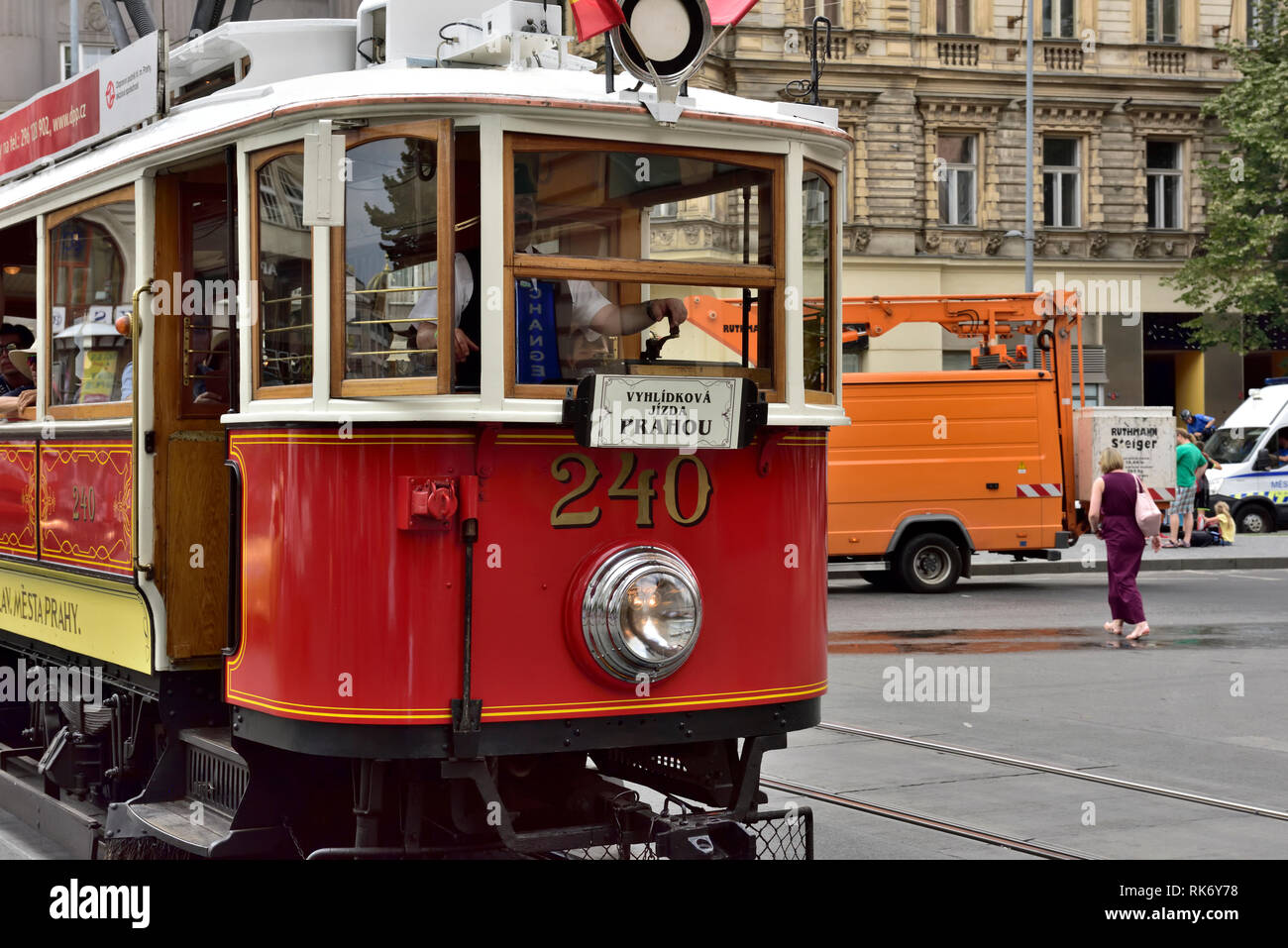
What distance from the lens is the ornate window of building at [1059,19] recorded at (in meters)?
35.9

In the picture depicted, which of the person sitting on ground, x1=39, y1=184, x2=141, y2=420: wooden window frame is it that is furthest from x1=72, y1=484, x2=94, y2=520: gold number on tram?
the person sitting on ground

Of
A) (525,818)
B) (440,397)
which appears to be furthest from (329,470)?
(525,818)

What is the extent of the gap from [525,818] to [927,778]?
10.7 feet

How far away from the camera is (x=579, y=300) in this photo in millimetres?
5531

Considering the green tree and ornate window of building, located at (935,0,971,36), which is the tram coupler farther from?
ornate window of building, located at (935,0,971,36)

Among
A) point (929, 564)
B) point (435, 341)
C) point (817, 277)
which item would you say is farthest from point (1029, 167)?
point (435, 341)

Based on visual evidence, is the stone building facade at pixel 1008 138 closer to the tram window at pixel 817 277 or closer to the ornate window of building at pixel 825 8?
the ornate window of building at pixel 825 8

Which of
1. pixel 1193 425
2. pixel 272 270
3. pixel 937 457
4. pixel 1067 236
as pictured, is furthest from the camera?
pixel 1067 236

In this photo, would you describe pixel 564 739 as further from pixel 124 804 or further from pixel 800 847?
pixel 124 804

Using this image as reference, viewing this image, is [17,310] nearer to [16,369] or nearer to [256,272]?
[16,369]

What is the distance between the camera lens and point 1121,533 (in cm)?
1451

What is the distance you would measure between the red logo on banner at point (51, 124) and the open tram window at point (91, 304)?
0.43 meters

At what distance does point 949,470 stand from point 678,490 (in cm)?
1375

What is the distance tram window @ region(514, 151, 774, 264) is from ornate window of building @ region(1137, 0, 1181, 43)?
33.6 metres
